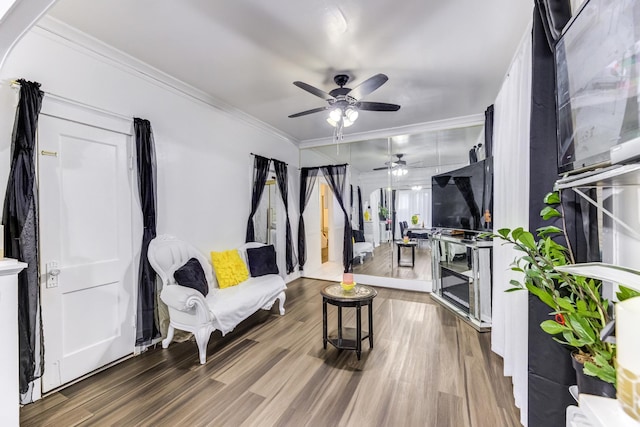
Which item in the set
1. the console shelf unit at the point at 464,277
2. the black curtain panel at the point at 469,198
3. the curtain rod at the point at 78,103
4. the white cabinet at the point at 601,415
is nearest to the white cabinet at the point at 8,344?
the curtain rod at the point at 78,103

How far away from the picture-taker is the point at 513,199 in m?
2.17

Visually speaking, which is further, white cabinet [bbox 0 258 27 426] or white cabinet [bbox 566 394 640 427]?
white cabinet [bbox 0 258 27 426]

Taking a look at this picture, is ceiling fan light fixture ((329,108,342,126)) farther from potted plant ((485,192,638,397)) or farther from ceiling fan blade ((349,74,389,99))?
potted plant ((485,192,638,397))

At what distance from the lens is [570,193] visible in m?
1.28

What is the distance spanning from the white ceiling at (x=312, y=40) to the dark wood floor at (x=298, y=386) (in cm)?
293

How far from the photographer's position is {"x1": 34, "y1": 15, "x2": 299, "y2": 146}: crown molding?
82.7 inches

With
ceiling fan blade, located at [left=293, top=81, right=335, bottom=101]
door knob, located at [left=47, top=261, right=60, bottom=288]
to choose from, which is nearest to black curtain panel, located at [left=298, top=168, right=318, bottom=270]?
ceiling fan blade, located at [left=293, top=81, right=335, bottom=101]

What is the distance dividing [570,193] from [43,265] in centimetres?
348

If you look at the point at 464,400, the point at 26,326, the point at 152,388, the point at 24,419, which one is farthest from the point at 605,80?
the point at 24,419

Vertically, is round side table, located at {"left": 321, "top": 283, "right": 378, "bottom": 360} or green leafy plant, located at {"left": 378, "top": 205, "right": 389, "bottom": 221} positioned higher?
green leafy plant, located at {"left": 378, "top": 205, "right": 389, "bottom": 221}

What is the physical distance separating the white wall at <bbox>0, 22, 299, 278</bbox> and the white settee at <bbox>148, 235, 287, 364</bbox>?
0.26m

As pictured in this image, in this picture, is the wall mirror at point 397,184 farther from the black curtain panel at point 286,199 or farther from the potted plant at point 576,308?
the potted plant at point 576,308

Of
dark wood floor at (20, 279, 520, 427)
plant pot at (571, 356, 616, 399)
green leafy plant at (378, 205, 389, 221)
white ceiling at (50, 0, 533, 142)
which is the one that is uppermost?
white ceiling at (50, 0, 533, 142)

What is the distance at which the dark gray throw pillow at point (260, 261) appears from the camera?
3715mm
